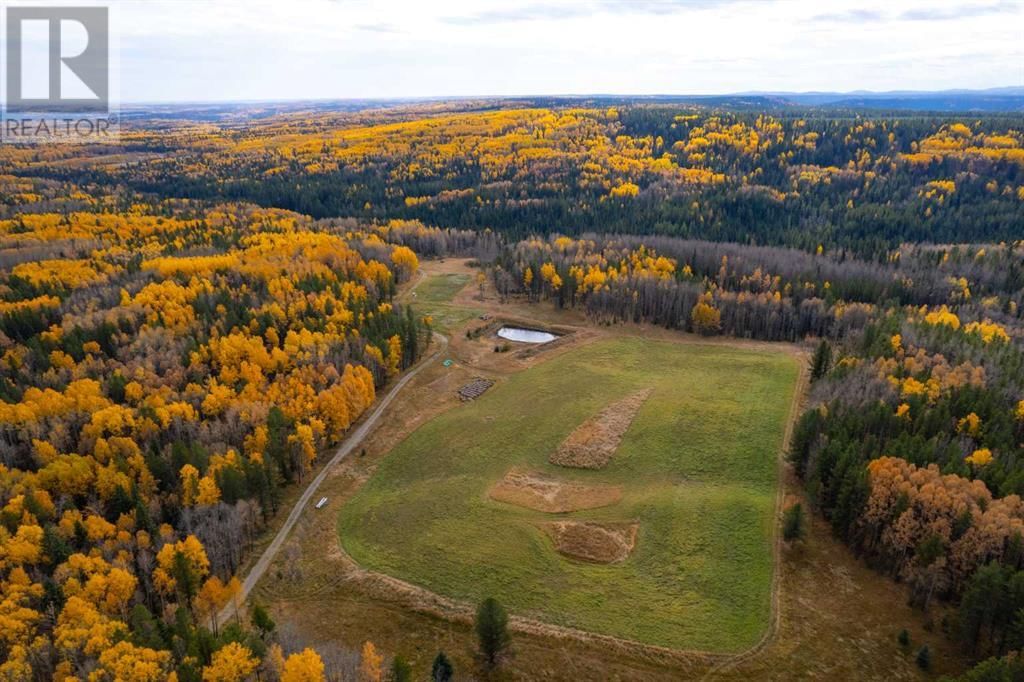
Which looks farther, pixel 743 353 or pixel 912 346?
pixel 743 353

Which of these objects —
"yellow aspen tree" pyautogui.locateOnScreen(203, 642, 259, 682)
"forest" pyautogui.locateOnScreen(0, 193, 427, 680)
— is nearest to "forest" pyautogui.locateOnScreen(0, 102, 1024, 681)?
"yellow aspen tree" pyautogui.locateOnScreen(203, 642, 259, 682)

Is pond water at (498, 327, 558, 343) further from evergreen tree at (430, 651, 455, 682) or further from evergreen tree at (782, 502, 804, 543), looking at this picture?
evergreen tree at (430, 651, 455, 682)

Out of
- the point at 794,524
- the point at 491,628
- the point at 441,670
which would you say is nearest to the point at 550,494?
the point at 491,628

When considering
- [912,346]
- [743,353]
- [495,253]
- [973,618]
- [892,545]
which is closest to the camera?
[973,618]

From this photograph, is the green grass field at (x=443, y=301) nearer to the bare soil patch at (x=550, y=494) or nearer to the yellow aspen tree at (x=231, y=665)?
the bare soil patch at (x=550, y=494)

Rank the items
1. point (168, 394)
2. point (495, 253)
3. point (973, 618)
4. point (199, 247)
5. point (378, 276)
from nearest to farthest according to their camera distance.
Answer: point (973, 618)
point (168, 394)
point (378, 276)
point (199, 247)
point (495, 253)

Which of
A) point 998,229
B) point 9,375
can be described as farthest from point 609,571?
point 998,229

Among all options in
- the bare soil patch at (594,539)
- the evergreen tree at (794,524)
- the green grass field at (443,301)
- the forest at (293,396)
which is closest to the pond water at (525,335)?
the green grass field at (443,301)

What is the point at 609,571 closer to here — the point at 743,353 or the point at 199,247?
the point at 743,353
